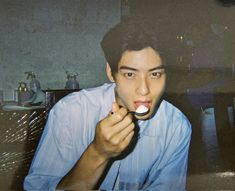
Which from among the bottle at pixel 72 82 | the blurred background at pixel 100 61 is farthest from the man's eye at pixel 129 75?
the bottle at pixel 72 82

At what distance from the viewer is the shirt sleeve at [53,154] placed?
70.9 inches

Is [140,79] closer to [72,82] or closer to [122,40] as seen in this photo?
[122,40]

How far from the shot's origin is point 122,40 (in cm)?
176

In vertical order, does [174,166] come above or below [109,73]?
below

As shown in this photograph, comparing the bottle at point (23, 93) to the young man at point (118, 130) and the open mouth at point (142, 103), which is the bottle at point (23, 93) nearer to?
the young man at point (118, 130)

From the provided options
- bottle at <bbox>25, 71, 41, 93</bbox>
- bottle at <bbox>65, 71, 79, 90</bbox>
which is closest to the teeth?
bottle at <bbox>65, 71, 79, 90</bbox>

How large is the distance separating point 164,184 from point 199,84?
657 mm

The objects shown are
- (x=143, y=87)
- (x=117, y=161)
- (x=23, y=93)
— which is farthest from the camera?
(x=117, y=161)

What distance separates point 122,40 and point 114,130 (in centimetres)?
50

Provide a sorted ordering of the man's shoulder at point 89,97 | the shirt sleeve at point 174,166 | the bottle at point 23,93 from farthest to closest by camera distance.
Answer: the shirt sleeve at point 174,166
the man's shoulder at point 89,97
the bottle at point 23,93

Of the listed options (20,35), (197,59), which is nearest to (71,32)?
(20,35)

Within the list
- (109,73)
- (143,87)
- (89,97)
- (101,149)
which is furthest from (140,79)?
(101,149)

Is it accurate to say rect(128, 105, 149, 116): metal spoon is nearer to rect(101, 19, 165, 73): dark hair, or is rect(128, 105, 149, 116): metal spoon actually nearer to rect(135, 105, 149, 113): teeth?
rect(135, 105, 149, 113): teeth

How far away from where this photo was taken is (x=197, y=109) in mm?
1885
